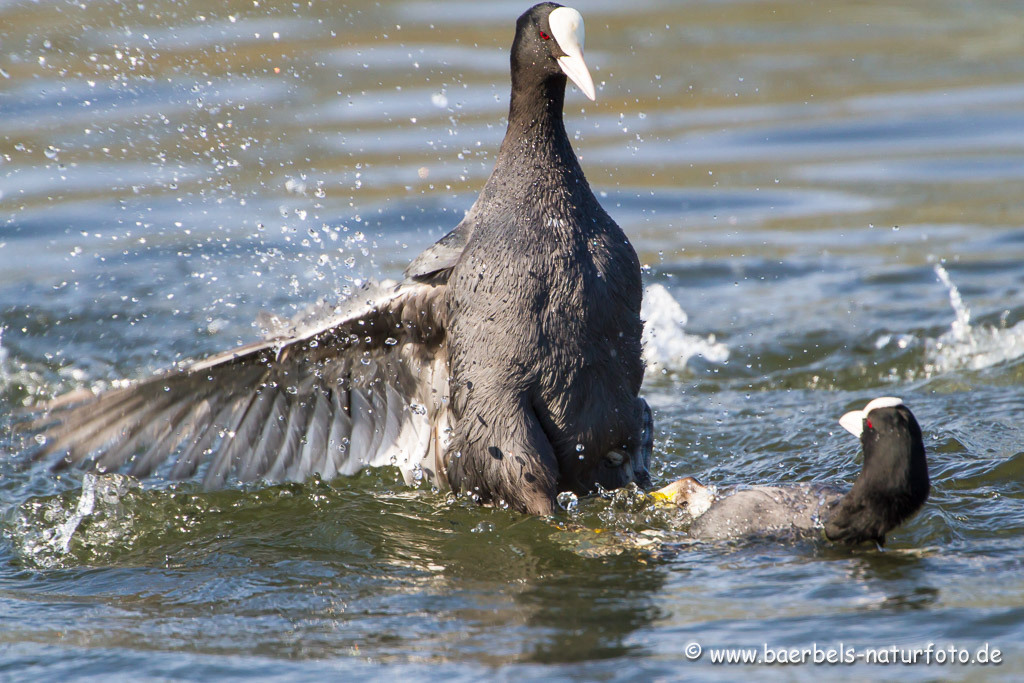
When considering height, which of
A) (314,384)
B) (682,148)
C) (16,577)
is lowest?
(16,577)

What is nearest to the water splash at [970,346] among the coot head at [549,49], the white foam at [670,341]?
the white foam at [670,341]

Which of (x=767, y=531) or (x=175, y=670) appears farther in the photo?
(x=767, y=531)

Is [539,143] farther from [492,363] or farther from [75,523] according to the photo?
[75,523]

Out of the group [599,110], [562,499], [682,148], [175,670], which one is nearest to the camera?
[175,670]

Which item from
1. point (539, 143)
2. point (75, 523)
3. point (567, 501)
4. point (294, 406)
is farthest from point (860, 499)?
point (75, 523)

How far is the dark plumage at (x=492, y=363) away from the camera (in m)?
3.71

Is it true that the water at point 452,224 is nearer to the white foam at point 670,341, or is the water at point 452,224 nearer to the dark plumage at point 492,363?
the white foam at point 670,341

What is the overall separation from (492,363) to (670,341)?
7.60ft

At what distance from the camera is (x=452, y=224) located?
7488 mm

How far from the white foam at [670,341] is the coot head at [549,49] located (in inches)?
77.1

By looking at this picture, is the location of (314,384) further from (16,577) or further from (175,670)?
(175,670)

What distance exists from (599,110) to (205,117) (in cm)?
316

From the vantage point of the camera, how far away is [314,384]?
411 centimetres

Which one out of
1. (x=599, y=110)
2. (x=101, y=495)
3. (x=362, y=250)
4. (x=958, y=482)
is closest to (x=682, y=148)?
(x=599, y=110)
